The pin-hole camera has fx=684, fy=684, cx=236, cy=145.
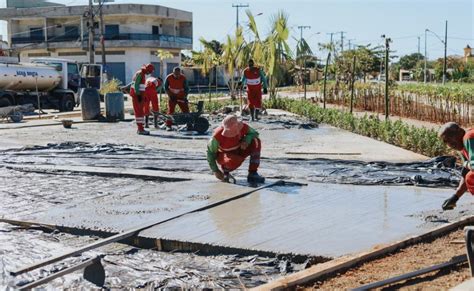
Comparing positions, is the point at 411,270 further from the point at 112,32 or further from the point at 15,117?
the point at 112,32

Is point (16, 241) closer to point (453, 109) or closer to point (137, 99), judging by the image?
point (137, 99)

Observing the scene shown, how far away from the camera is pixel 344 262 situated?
4.65m

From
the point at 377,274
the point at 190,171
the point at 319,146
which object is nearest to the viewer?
the point at 377,274

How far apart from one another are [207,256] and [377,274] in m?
1.48

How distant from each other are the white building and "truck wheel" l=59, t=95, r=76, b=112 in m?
28.3

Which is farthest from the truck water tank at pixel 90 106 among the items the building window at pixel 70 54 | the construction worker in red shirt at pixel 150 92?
the building window at pixel 70 54

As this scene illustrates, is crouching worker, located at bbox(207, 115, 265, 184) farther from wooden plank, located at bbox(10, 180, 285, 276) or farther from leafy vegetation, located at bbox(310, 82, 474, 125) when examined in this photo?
leafy vegetation, located at bbox(310, 82, 474, 125)

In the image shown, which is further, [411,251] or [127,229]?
[127,229]

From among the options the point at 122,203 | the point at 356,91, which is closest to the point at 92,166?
the point at 122,203

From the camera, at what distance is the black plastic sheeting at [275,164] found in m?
8.48

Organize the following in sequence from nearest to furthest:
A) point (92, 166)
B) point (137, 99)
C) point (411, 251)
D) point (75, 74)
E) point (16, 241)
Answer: point (411, 251) → point (16, 241) → point (92, 166) → point (137, 99) → point (75, 74)

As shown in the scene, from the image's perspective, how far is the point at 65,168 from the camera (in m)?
9.87

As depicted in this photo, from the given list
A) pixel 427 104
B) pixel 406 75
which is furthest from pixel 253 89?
pixel 406 75

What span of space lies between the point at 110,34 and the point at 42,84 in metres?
32.0
